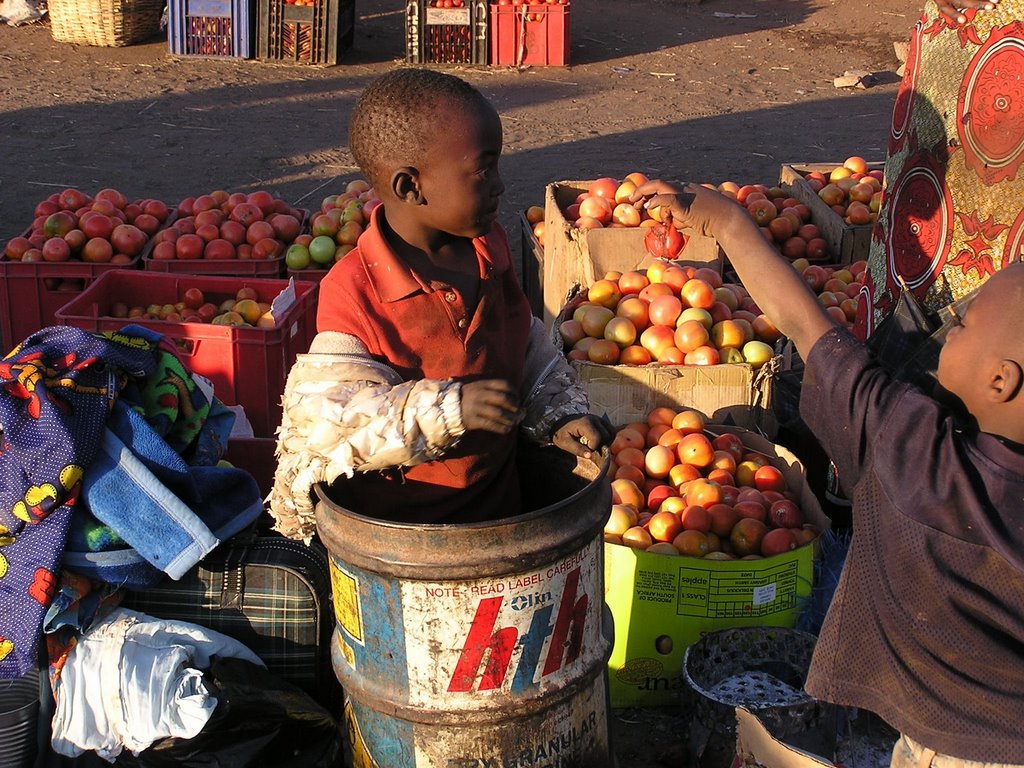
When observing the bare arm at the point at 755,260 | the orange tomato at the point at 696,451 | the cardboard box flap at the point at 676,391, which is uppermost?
the bare arm at the point at 755,260

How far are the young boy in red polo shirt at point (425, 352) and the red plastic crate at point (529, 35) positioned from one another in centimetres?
970

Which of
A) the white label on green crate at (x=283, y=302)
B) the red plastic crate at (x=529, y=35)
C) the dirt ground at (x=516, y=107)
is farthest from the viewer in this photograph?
the red plastic crate at (x=529, y=35)

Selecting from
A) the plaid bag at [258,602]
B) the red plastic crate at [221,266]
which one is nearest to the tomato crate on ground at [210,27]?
the red plastic crate at [221,266]

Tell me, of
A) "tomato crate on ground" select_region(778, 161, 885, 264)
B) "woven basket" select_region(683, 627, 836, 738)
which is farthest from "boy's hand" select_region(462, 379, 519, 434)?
"tomato crate on ground" select_region(778, 161, 885, 264)

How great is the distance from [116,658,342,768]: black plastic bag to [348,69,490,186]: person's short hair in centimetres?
135

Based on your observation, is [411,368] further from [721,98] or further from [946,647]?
[721,98]

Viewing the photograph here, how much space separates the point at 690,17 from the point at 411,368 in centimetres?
1316

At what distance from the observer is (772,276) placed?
2.02 metres

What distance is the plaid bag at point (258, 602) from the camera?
3.00 meters

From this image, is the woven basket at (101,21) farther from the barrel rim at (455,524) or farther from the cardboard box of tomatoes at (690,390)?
the barrel rim at (455,524)

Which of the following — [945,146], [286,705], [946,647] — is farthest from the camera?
[945,146]

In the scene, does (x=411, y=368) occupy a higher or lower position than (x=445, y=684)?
higher

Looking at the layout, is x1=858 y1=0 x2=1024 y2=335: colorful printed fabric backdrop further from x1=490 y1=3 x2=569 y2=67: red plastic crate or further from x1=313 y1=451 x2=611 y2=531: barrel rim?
x1=490 y1=3 x2=569 y2=67: red plastic crate

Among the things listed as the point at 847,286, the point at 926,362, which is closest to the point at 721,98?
the point at 847,286
